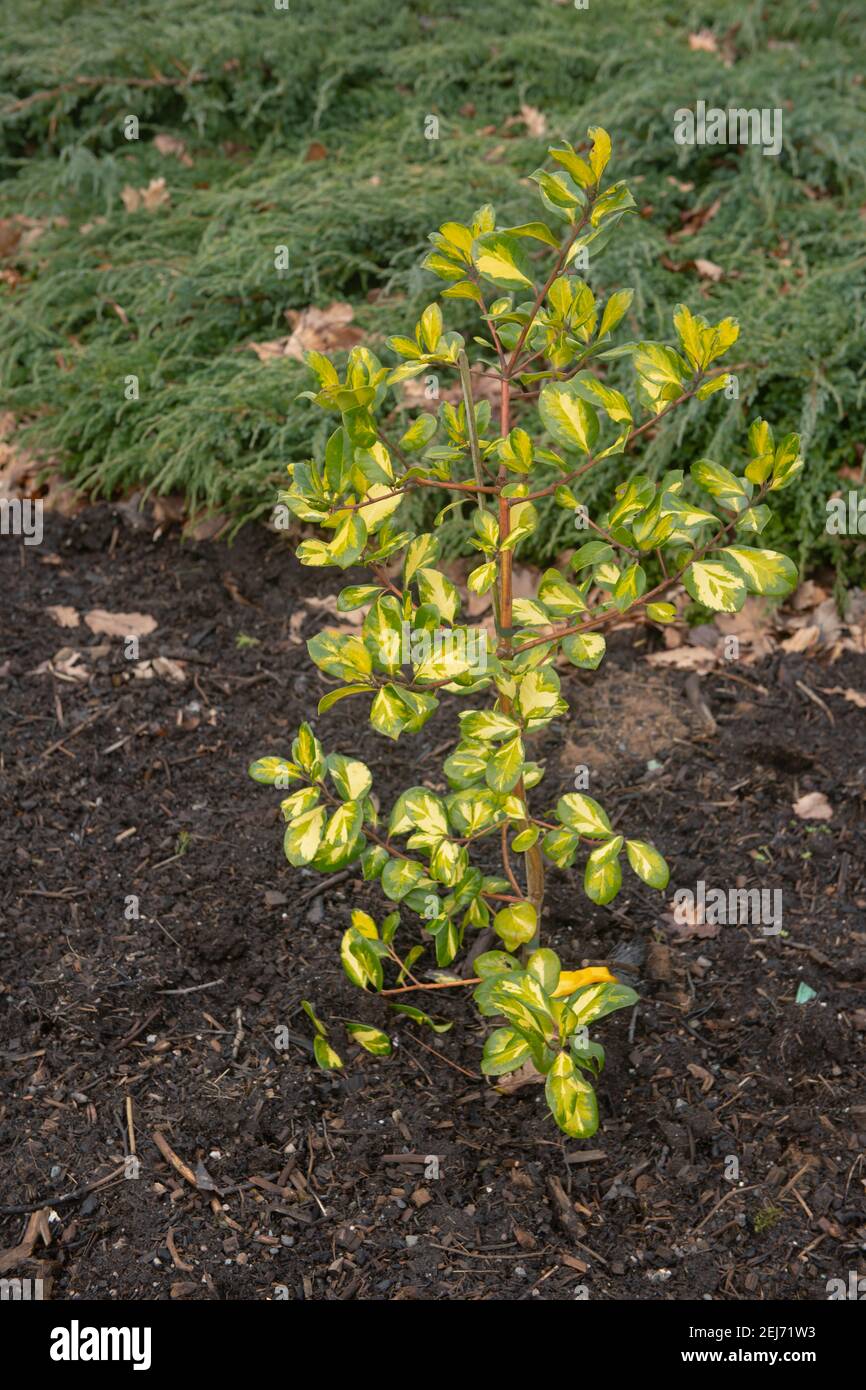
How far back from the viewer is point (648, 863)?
6.72 ft

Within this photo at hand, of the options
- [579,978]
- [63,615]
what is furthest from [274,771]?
[63,615]

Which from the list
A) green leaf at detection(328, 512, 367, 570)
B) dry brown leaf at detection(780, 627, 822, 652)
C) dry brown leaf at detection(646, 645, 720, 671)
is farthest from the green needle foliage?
green leaf at detection(328, 512, 367, 570)

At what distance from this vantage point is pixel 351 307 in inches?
165

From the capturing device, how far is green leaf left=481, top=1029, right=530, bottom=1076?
6.59 feet

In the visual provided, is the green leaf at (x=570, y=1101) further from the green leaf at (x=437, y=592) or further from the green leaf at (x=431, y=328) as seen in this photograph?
the green leaf at (x=431, y=328)

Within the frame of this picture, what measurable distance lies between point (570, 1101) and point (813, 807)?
134 cm

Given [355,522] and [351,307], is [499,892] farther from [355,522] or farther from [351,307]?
[351,307]

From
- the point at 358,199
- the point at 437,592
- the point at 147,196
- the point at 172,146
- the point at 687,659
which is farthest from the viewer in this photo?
the point at 172,146

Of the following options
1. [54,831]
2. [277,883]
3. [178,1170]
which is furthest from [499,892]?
[54,831]

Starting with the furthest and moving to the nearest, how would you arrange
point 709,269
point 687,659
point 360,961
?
point 709,269
point 687,659
point 360,961

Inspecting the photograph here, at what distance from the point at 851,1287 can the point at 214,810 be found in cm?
165

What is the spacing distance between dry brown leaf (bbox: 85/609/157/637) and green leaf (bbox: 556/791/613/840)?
1.84m

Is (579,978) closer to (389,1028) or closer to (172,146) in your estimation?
(389,1028)

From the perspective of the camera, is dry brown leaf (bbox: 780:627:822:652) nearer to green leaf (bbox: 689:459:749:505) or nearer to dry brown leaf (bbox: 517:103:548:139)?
green leaf (bbox: 689:459:749:505)
